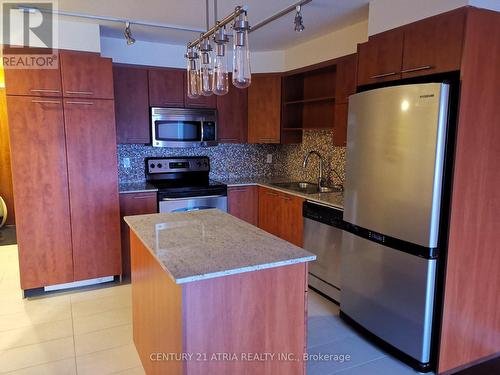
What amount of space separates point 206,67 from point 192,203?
2.15 metres

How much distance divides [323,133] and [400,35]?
1.79m

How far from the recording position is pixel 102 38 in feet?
12.3

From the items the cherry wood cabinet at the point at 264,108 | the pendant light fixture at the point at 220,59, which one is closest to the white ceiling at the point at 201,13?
the cherry wood cabinet at the point at 264,108

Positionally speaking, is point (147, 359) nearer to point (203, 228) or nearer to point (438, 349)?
point (203, 228)

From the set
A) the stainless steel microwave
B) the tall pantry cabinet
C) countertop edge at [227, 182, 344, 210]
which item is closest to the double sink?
countertop edge at [227, 182, 344, 210]

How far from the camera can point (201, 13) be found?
2992mm

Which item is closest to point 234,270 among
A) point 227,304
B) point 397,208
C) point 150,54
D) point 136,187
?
point 227,304

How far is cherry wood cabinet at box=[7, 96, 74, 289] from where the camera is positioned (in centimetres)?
305

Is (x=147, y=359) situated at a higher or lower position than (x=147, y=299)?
lower

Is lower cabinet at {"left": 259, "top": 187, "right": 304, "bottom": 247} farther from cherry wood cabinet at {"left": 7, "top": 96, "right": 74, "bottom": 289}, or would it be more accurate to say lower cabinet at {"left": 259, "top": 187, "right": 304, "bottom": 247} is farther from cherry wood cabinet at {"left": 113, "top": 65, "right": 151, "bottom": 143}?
cherry wood cabinet at {"left": 7, "top": 96, "right": 74, "bottom": 289}

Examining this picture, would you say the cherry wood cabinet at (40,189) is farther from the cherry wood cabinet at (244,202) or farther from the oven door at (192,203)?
the cherry wood cabinet at (244,202)

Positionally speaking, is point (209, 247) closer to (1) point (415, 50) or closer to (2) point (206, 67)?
(2) point (206, 67)

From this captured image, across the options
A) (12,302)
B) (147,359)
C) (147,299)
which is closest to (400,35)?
(147,299)

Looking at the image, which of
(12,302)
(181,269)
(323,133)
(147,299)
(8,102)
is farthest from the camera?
(323,133)
